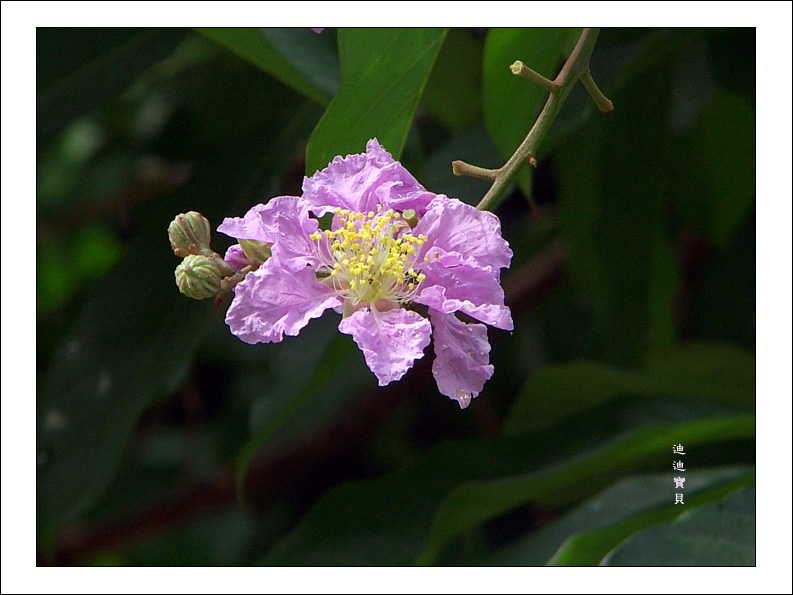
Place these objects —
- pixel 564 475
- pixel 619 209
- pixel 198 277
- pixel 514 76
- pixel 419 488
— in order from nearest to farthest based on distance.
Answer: pixel 198 277 < pixel 514 76 < pixel 564 475 < pixel 419 488 < pixel 619 209

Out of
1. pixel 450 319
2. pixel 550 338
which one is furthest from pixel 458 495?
pixel 550 338

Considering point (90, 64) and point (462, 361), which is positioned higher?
point (90, 64)

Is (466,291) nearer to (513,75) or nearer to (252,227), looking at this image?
(252,227)

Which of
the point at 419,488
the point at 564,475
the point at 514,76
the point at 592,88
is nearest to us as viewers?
the point at 592,88

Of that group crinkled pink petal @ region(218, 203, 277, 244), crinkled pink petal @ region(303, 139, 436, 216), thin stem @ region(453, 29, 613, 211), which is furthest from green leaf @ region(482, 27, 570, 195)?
crinkled pink petal @ region(218, 203, 277, 244)

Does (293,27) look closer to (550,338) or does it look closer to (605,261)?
(605,261)

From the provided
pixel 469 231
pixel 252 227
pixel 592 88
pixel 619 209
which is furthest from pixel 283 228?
pixel 619 209

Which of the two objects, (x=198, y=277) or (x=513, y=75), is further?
(x=513, y=75)

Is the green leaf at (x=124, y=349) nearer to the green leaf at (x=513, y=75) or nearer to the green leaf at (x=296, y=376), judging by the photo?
the green leaf at (x=296, y=376)
